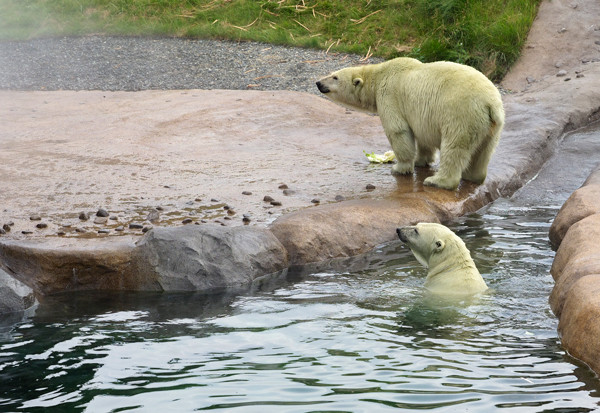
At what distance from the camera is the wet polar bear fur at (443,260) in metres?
5.79

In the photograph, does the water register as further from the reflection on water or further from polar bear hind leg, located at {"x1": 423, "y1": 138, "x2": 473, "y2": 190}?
polar bear hind leg, located at {"x1": 423, "y1": 138, "x2": 473, "y2": 190}

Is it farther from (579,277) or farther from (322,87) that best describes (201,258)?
(322,87)

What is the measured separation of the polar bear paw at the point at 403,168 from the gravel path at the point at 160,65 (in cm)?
447

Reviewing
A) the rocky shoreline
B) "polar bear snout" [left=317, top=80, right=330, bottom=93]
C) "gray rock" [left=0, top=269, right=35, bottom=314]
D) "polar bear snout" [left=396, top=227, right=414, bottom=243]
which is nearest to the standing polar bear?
"polar bear snout" [left=317, top=80, right=330, bottom=93]

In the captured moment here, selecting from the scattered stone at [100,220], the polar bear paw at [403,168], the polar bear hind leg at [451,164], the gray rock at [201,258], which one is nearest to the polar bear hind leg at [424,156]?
the polar bear paw at [403,168]

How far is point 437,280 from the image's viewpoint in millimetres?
5918

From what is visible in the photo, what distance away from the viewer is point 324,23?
1524 centimetres

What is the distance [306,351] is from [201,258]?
1.58 m

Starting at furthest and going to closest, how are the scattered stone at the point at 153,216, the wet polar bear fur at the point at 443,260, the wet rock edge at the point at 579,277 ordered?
the scattered stone at the point at 153,216 → the wet polar bear fur at the point at 443,260 → the wet rock edge at the point at 579,277

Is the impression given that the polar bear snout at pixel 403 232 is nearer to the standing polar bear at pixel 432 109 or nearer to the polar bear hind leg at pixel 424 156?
the standing polar bear at pixel 432 109

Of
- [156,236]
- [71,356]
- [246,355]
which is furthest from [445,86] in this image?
[71,356]

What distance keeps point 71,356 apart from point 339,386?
1.61 m

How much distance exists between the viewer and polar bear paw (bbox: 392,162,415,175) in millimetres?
8422

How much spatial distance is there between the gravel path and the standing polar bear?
13.6ft
